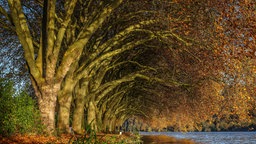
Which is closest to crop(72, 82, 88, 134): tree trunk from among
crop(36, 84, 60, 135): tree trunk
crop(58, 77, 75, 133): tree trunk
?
crop(58, 77, 75, 133): tree trunk

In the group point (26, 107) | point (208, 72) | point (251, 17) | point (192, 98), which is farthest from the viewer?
point (192, 98)

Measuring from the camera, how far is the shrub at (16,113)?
12.4 m

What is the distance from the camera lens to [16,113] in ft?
42.1

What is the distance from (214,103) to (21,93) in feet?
53.3

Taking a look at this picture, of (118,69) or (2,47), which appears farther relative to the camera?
(118,69)

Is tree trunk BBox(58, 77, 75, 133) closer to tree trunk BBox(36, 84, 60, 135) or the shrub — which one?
tree trunk BBox(36, 84, 60, 135)

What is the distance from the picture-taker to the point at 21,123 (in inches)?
524

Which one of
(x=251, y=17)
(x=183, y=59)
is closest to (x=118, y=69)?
(x=183, y=59)

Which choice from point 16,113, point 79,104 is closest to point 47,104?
point 16,113

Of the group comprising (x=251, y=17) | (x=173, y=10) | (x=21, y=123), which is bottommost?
(x=21, y=123)

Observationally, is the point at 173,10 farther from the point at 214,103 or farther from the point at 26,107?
the point at 214,103

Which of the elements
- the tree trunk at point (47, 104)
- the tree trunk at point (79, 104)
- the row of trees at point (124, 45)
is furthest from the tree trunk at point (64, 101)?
the tree trunk at point (79, 104)

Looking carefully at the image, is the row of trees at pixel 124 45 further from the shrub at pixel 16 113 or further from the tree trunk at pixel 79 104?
the shrub at pixel 16 113

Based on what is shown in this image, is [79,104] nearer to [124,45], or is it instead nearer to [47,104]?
[124,45]
